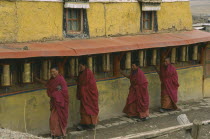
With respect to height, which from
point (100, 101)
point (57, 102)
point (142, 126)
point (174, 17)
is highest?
point (174, 17)

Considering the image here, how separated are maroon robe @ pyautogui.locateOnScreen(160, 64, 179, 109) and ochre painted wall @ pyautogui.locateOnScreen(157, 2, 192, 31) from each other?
1.66 m

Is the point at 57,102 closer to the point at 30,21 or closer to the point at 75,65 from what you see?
the point at 75,65

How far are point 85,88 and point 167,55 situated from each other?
3857mm

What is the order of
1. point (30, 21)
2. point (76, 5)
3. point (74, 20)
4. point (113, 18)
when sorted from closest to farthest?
point (30, 21)
point (76, 5)
point (74, 20)
point (113, 18)

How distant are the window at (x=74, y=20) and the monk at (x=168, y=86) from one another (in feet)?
9.71

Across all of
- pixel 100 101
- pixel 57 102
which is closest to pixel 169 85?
pixel 100 101

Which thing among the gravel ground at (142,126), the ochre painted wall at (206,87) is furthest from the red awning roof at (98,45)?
the gravel ground at (142,126)

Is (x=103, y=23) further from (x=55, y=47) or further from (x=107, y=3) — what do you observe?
(x=55, y=47)

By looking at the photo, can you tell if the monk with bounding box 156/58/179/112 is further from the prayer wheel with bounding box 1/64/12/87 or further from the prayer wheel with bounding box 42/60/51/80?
the prayer wheel with bounding box 1/64/12/87

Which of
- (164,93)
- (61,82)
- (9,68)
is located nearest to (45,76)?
(61,82)

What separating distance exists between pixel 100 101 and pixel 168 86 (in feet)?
7.59

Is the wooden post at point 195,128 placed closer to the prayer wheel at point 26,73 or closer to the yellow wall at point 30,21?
the prayer wheel at point 26,73

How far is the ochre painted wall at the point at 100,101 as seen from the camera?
8.57 meters

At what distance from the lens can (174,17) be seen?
43.0 feet
